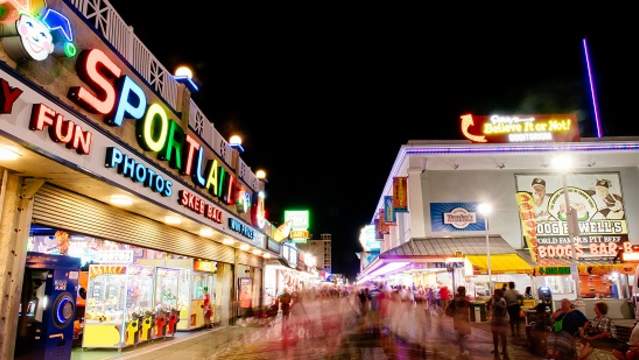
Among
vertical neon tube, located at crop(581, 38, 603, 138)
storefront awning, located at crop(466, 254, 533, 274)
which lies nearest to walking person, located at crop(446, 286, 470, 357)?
storefront awning, located at crop(466, 254, 533, 274)

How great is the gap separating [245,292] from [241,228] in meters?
6.06

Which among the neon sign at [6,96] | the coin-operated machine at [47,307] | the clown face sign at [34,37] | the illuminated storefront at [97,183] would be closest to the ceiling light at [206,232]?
the illuminated storefront at [97,183]

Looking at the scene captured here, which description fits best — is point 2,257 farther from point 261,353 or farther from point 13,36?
point 261,353

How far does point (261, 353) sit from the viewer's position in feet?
46.1

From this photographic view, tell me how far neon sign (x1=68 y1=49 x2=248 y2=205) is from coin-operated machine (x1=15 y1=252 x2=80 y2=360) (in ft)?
10.8

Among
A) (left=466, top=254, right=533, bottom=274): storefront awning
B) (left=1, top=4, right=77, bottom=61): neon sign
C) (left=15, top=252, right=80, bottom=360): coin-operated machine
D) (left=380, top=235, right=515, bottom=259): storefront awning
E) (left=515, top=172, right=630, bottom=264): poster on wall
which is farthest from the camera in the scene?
(left=515, top=172, right=630, bottom=264): poster on wall

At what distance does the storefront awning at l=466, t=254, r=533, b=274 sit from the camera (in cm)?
2550

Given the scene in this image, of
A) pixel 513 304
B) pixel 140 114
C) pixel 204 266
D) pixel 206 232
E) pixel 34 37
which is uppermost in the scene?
pixel 140 114

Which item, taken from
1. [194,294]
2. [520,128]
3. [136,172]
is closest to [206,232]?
[194,294]

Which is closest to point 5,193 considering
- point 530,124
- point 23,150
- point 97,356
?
point 23,150

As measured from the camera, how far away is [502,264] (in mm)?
27219

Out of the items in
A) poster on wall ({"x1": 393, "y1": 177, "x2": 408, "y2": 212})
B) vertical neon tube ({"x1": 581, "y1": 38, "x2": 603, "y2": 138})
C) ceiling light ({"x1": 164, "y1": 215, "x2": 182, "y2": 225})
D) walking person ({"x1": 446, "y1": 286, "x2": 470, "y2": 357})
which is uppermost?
vertical neon tube ({"x1": 581, "y1": 38, "x2": 603, "y2": 138})

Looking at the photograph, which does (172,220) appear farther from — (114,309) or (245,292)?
(245,292)

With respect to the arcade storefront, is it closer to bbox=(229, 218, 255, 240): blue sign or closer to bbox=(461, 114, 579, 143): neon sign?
bbox=(229, 218, 255, 240): blue sign
